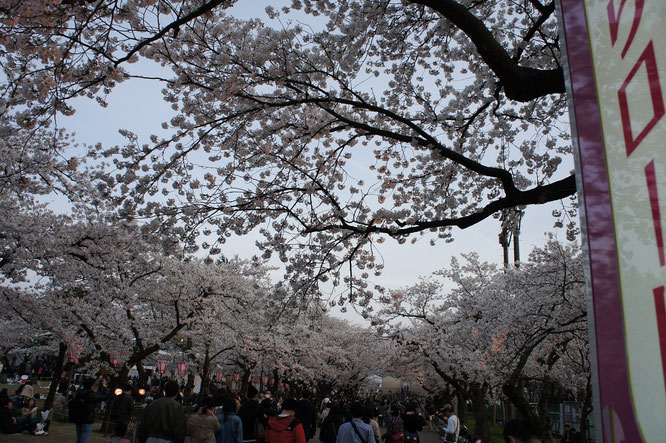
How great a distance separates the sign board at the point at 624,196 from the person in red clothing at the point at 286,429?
5006 mm

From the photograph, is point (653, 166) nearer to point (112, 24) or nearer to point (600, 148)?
point (600, 148)

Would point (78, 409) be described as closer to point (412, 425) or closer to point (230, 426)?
point (230, 426)

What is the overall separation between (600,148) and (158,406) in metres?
5.70

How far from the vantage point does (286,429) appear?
5449 millimetres

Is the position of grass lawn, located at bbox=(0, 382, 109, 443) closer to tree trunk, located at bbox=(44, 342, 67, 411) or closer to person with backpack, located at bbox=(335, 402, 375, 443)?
Result: tree trunk, located at bbox=(44, 342, 67, 411)

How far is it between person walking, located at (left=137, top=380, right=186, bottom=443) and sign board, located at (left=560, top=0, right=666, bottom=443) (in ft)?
17.9

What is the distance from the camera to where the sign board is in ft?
3.12

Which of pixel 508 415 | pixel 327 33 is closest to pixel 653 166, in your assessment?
pixel 327 33

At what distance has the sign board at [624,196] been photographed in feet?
3.12

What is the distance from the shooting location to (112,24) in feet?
13.0

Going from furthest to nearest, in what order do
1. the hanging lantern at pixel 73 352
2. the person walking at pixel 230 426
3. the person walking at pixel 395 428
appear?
the hanging lantern at pixel 73 352, the person walking at pixel 395 428, the person walking at pixel 230 426

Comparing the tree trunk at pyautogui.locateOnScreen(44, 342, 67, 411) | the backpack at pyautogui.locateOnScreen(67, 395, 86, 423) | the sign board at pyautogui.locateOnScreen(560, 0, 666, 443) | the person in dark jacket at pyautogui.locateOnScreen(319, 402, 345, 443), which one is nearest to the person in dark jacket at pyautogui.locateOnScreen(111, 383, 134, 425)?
the backpack at pyautogui.locateOnScreen(67, 395, 86, 423)

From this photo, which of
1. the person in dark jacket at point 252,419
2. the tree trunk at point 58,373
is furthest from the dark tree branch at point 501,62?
the tree trunk at point 58,373

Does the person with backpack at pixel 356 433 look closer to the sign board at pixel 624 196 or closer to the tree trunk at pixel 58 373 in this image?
the sign board at pixel 624 196
